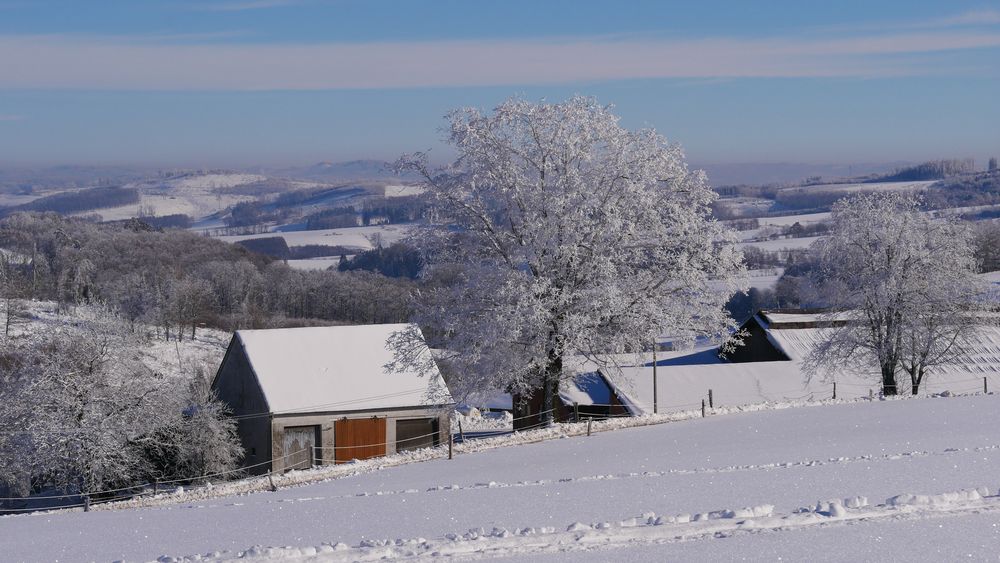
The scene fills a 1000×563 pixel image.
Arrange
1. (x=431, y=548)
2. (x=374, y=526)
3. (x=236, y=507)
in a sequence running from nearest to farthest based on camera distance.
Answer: (x=431, y=548), (x=374, y=526), (x=236, y=507)

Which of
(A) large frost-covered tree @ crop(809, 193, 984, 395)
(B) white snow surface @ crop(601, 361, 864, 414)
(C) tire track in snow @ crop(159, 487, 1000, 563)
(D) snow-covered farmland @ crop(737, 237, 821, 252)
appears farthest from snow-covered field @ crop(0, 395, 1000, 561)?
(D) snow-covered farmland @ crop(737, 237, 821, 252)

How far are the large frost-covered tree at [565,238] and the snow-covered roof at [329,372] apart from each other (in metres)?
9.19

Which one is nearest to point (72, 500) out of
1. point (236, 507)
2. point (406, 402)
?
point (406, 402)

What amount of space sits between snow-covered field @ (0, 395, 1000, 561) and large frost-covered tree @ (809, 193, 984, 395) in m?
10.7

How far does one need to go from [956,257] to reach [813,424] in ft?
45.4

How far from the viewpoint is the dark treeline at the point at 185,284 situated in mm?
100125

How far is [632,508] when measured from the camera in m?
14.0

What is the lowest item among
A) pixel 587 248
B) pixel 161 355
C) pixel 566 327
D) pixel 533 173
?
pixel 161 355

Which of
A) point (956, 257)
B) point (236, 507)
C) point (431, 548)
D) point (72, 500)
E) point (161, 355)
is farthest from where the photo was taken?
point (161, 355)

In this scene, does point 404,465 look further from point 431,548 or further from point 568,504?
point 431,548

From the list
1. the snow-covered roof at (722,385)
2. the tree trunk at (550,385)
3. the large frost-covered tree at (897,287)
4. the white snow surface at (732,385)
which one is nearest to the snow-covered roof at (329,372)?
the tree trunk at (550,385)

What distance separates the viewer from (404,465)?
75.9ft

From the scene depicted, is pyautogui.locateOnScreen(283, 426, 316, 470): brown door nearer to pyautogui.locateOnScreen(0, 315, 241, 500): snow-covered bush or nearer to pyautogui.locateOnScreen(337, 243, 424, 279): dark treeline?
pyautogui.locateOnScreen(0, 315, 241, 500): snow-covered bush

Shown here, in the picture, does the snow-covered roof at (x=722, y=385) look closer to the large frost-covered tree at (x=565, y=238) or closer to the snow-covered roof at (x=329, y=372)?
the snow-covered roof at (x=329, y=372)
